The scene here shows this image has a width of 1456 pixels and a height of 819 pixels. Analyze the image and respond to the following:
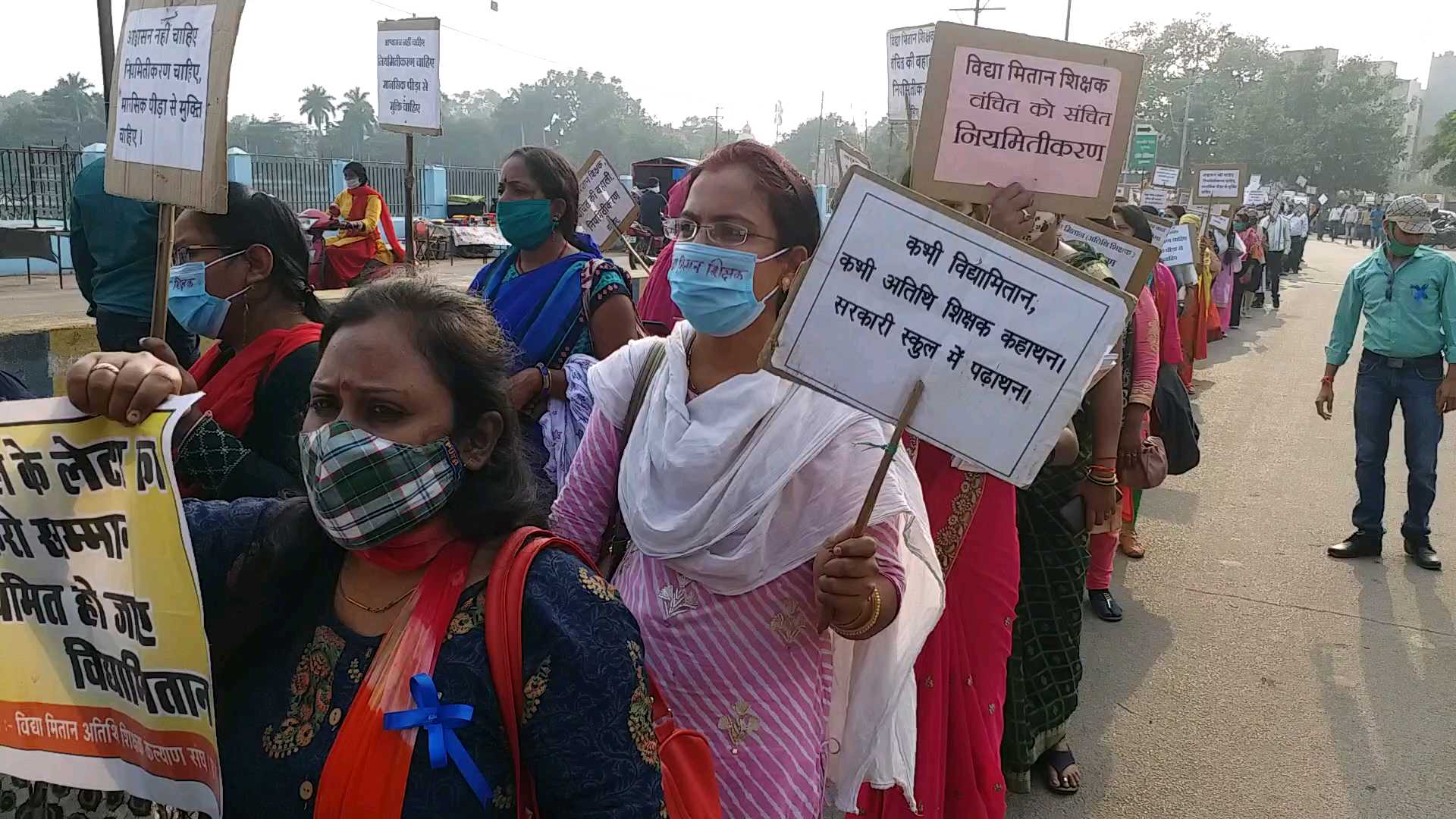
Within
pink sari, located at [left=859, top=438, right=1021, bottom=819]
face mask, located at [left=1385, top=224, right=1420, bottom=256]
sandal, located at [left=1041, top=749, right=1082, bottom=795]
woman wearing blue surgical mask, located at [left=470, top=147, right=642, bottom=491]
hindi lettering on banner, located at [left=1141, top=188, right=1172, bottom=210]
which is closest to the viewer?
pink sari, located at [left=859, top=438, right=1021, bottom=819]

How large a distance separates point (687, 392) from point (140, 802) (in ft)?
3.49

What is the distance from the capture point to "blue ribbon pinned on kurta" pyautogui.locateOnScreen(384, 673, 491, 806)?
1265mm

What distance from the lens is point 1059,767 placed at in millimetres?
3412

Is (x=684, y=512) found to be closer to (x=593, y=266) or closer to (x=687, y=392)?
(x=687, y=392)

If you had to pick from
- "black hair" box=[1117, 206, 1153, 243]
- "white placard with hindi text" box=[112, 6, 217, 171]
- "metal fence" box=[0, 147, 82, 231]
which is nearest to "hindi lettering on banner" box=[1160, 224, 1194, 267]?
"black hair" box=[1117, 206, 1153, 243]

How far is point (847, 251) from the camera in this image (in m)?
1.61

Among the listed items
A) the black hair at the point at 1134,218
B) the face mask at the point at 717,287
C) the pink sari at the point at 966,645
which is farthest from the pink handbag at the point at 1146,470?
the face mask at the point at 717,287

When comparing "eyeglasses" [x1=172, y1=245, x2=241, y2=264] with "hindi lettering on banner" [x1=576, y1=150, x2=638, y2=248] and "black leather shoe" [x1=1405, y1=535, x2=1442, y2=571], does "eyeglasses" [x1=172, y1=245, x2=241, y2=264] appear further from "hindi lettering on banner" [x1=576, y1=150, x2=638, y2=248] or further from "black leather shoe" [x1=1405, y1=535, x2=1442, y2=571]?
"black leather shoe" [x1=1405, y1=535, x2=1442, y2=571]

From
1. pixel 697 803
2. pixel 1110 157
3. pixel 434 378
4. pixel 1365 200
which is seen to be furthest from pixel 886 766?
pixel 1365 200

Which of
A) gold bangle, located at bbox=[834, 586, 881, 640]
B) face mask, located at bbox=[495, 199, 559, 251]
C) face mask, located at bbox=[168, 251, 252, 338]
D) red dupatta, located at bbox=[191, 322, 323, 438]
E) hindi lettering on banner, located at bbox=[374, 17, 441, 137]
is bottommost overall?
gold bangle, located at bbox=[834, 586, 881, 640]

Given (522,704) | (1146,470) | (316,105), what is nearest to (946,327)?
(522,704)

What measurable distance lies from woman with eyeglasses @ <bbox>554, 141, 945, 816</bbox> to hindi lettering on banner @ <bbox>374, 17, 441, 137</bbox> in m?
4.31

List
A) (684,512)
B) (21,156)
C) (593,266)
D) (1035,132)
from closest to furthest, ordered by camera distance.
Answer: (684,512), (1035,132), (593,266), (21,156)

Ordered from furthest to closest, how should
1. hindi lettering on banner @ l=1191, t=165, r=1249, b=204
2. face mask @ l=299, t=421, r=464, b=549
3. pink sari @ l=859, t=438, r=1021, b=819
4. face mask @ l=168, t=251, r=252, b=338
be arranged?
hindi lettering on banner @ l=1191, t=165, r=1249, b=204 → pink sari @ l=859, t=438, r=1021, b=819 → face mask @ l=168, t=251, r=252, b=338 → face mask @ l=299, t=421, r=464, b=549
